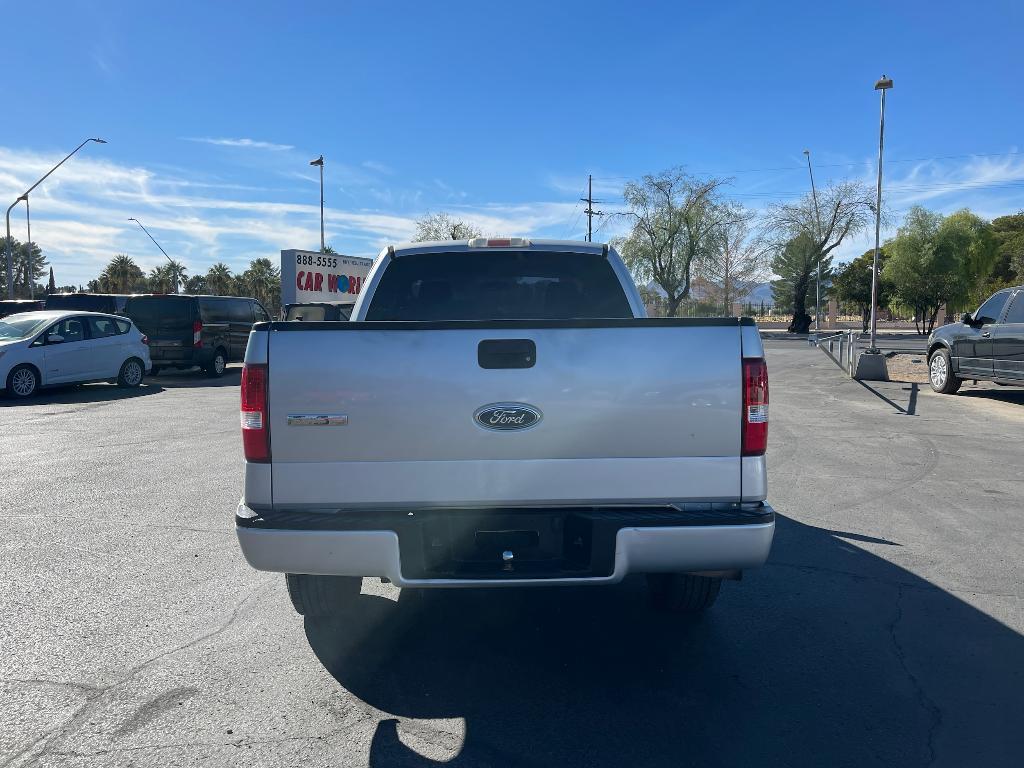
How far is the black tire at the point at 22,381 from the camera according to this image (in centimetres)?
1354

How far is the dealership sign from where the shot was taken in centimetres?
2698

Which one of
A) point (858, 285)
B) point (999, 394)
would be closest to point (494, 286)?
point (999, 394)

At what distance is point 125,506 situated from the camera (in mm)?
6559

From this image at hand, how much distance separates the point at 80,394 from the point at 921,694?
15.0 m

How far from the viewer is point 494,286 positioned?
4.99 meters

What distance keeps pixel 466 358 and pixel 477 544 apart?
2.52 ft

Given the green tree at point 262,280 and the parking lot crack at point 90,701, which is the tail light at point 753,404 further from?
the green tree at point 262,280

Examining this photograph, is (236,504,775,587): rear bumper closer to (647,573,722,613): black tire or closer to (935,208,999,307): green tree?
(647,573,722,613): black tire

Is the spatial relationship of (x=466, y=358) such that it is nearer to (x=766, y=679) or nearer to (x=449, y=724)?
(x=449, y=724)

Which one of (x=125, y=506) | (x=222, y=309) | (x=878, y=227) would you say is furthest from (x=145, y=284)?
(x=125, y=506)

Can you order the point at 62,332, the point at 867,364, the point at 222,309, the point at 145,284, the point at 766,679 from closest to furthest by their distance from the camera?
the point at 766,679, the point at 62,332, the point at 867,364, the point at 222,309, the point at 145,284

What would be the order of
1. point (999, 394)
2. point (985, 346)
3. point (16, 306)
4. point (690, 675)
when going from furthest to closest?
point (16, 306)
point (999, 394)
point (985, 346)
point (690, 675)

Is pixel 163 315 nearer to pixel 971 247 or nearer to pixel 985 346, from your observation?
pixel 985 346

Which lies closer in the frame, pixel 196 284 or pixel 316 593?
pixel 316 593
